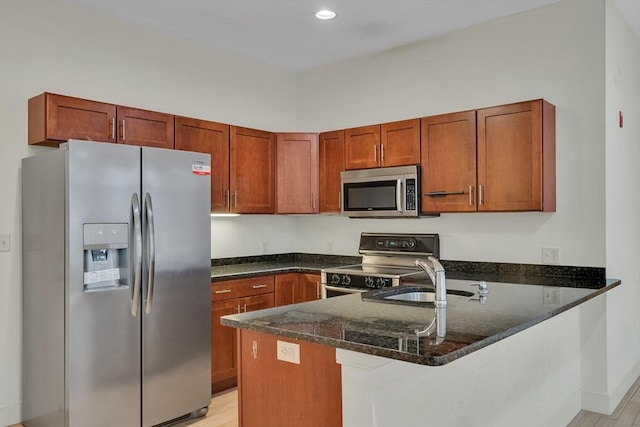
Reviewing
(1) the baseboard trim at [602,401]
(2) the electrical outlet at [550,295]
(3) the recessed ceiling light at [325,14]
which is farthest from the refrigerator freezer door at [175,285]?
(1) the baseboard trim at [602,401]

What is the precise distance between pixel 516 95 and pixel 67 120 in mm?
3098

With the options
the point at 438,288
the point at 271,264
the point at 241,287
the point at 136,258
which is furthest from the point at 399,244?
the point at 136,258

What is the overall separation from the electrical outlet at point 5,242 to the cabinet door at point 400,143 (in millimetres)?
2730

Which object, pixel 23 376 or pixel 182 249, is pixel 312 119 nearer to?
pixel 182 249

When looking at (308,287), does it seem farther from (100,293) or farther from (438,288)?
(438,288)

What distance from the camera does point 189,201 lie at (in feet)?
10.7

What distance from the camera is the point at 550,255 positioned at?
3.52m

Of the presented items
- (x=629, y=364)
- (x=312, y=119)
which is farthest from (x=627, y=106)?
(x=312, y=119)

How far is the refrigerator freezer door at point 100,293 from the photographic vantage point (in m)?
2.71

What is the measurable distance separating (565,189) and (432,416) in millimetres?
2223

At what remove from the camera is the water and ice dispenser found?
2.79 m

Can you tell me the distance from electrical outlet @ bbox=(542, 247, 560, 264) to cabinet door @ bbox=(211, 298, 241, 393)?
2294 millimetres

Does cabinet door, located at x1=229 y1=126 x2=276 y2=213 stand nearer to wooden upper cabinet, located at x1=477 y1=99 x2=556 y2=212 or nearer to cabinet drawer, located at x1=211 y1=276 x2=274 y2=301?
cabinet drawer, located at x1=211 y1=276 x2=274 y2=301

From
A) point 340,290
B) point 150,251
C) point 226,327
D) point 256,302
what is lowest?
point 226,327
